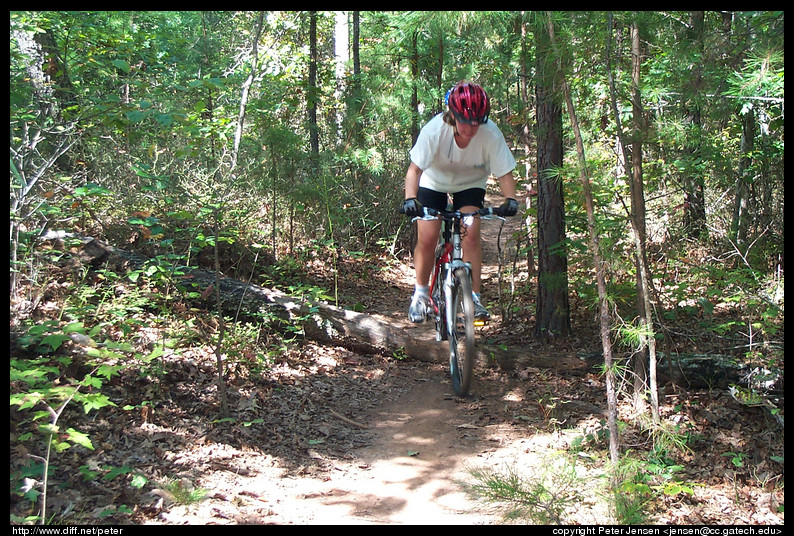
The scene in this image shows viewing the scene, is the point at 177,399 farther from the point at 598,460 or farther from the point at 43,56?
the point at 43,56

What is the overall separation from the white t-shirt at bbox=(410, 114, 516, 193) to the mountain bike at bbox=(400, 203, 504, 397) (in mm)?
374

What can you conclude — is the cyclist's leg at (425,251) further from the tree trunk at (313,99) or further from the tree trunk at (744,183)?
the tree trunk at (744,183)

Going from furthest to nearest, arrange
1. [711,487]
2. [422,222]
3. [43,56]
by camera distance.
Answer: [43,56], [422,222], [711,487]

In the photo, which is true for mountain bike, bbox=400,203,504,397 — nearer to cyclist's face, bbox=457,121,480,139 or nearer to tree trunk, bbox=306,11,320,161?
cyclist's face, bbox=457,121,480,139

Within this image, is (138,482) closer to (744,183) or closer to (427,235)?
(427,235)

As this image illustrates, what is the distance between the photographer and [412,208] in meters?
4.70

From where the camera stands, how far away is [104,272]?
17.8ft

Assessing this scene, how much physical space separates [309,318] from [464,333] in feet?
6.38

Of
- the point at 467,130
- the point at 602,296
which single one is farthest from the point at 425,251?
the point at 602,296

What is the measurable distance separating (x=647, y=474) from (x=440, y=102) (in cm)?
690

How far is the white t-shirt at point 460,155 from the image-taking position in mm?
4816

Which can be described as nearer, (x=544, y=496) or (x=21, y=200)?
(x=544, y=496)
